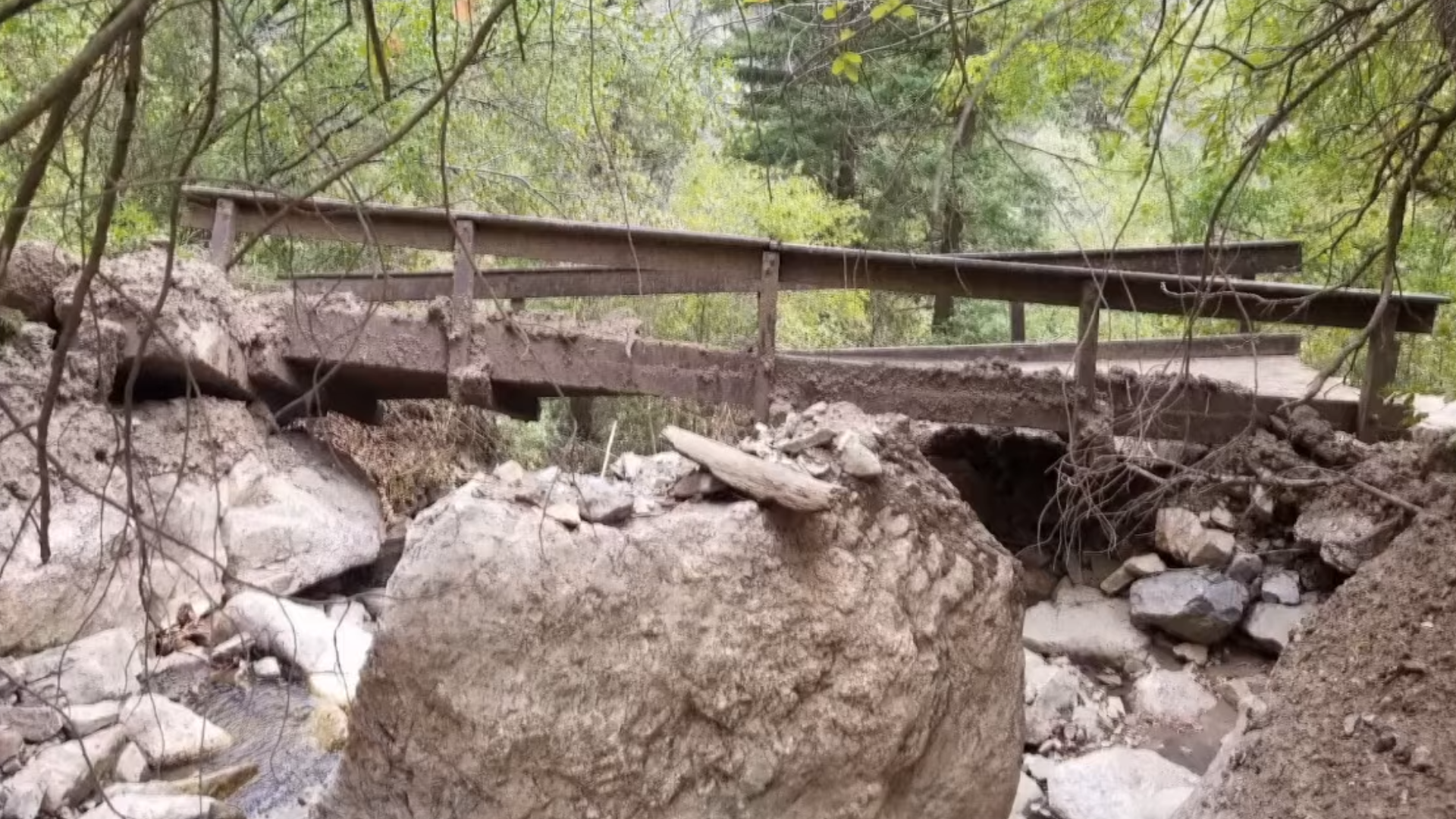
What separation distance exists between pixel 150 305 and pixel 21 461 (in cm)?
99

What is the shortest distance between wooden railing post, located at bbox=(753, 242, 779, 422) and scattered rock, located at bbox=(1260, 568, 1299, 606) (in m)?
2.61

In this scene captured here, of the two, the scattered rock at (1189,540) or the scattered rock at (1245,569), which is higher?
the scattered rock at (1189,540)

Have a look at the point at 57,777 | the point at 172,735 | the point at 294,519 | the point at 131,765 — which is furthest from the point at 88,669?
Result: the point at 294,519

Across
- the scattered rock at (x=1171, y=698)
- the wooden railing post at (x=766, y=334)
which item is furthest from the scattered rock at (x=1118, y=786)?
the wooden railing post at (x=766, y=334)

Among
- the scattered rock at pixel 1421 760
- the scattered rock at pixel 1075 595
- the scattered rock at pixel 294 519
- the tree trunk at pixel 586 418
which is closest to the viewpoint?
the scattered rock at pixel 1421 760

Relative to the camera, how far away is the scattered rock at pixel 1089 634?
539cm

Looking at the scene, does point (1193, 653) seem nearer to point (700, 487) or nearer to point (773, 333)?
point (773, 333)

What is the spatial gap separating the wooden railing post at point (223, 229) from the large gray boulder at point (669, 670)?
3.25 metres

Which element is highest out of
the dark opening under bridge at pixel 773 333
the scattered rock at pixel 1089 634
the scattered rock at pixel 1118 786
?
the dark opening under bridge at pixel 773 333

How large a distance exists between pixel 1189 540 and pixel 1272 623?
22.0 inches

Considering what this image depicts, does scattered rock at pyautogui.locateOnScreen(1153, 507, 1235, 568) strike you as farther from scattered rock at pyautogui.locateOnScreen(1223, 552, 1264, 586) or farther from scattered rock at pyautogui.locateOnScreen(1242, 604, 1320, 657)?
scattered rock at pyautogui.locateOnScreen(1242, 604, 1320, 657)

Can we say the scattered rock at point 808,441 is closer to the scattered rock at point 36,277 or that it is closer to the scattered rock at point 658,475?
the scattered rock at point 658,475

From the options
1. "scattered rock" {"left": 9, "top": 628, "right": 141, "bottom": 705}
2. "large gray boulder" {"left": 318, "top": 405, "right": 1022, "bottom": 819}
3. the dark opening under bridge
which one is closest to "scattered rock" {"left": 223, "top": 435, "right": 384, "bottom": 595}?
"scattered rock" {"left": 9, "top": 628, "right": 141, "bottom": 705}

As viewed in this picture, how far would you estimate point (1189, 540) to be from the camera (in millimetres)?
5516
